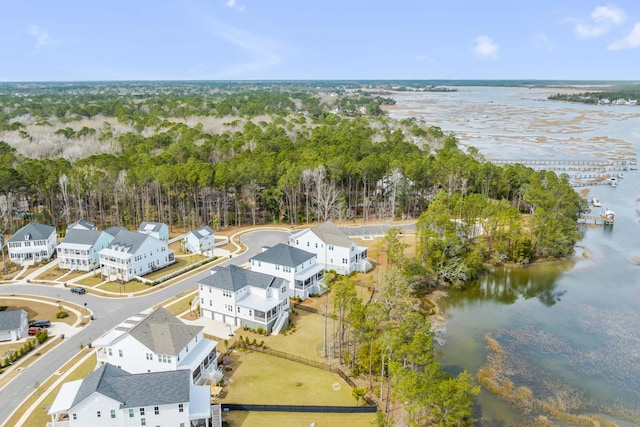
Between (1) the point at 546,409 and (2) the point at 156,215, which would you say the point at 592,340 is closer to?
(1) the point at 546,409

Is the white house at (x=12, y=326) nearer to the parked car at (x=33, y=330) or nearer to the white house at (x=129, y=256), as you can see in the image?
the parked car at (x=33, y=330)

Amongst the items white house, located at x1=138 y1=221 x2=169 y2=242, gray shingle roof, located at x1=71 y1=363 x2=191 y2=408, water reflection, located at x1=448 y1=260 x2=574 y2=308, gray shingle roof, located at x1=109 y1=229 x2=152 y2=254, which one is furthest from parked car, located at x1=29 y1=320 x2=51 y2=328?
water reflection, located at x1=448 y1=260 x2=574 y2=308

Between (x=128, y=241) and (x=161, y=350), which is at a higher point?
(x=128, y=241)

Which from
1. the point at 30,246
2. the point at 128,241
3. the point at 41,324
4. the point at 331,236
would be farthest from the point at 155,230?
the point at 331,236

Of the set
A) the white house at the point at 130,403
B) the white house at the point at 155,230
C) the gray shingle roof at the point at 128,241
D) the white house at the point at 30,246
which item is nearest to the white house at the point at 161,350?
the white house at the point at 130,403

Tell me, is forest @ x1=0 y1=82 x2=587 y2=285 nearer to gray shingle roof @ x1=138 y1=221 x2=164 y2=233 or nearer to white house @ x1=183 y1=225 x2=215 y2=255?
gray shingle roof @ x1=138 y1=221 x2=164 y2=233

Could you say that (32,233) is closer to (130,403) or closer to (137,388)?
(137,388)

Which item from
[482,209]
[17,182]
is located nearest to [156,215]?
[17,182]
